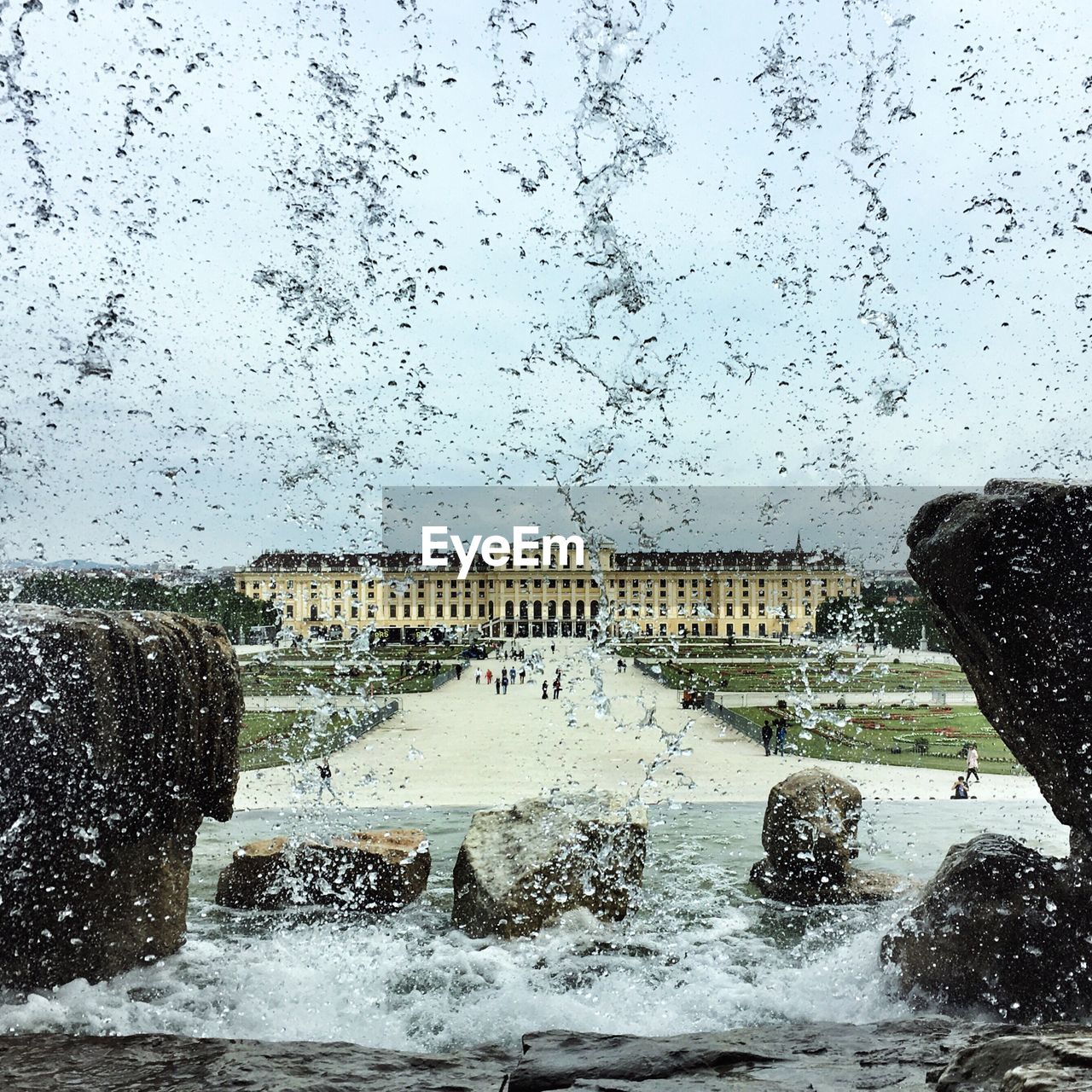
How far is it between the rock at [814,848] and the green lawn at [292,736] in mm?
11190

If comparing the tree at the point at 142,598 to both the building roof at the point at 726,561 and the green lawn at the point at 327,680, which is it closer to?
the green lawn at the point at 327,680

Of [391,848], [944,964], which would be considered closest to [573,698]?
[391,848]

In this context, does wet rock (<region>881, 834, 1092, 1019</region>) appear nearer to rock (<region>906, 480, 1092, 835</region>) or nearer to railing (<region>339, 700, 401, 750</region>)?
rock (<region>906, 480, 1092, 835</region>)

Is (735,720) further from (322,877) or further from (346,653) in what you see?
(346,653)

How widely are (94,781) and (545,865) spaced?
3.52m

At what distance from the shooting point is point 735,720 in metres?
25.6

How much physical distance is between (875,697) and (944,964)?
1146 inches

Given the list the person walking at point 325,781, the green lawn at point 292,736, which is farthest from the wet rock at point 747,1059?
the green lawn at point 292,736

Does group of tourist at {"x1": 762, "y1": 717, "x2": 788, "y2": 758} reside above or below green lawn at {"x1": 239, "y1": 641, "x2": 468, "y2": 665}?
above

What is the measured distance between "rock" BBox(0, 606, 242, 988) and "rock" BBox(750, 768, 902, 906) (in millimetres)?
5301

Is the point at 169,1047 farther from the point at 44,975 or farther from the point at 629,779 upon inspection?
the point at 629,779

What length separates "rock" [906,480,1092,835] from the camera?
5648 millimetres

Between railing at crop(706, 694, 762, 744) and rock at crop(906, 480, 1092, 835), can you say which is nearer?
Answer: rock at crop(906, 480, 1092, 835)

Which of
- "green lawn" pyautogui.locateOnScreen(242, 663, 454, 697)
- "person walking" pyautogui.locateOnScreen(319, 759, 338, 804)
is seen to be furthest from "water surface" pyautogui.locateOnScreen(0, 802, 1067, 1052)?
"green lawn" pyautogui.locateOnScreen(242, 663, 454, 697)
